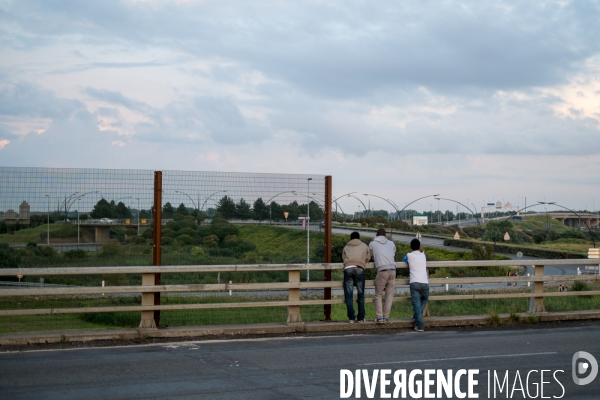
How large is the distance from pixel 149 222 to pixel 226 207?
163 centimetres

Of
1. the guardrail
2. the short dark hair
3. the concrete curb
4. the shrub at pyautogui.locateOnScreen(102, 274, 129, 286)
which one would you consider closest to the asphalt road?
the concrete curb

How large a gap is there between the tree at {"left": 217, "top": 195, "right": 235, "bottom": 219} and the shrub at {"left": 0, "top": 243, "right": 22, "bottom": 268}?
3941mm

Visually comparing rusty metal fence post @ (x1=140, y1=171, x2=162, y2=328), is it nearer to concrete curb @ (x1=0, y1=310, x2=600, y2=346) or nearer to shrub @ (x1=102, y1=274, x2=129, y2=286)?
concrete curb @ (x1=0, y1=310, x2=600, y2=346)

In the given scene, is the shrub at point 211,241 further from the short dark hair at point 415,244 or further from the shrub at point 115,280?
the short dark hair at point 415,244

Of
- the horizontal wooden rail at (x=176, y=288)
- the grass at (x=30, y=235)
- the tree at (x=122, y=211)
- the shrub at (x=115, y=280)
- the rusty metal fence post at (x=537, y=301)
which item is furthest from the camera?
the shrub at (x=115, y=280)

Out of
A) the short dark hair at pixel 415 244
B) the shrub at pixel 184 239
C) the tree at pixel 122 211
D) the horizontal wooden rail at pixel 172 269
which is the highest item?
the tree at pixel 122 211

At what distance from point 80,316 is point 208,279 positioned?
7.54 m

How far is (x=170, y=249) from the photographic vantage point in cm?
1300

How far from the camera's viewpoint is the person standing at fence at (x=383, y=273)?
13586mm

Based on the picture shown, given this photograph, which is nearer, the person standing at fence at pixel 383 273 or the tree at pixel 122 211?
the tree at pixel 122 211

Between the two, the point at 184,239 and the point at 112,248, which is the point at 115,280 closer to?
the point at 112,248

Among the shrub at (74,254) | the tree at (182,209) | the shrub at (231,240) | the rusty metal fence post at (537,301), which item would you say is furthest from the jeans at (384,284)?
the shrub at (74,254)

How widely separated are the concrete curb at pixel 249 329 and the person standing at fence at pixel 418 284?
0.41m

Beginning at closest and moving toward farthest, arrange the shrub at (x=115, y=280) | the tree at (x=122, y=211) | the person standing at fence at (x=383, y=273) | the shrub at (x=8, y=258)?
the shrub at (x=8, y=258) < the tree at (x=122, y=211) < the person standing at fence at (x=383, y=273) < the shrub at (x=115, y=280)
